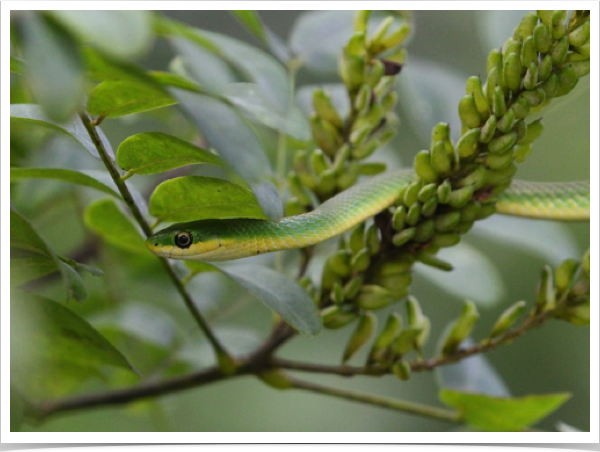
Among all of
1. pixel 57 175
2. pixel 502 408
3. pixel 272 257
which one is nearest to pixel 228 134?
pixel 57 175

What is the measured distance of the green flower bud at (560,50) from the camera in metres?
1.18

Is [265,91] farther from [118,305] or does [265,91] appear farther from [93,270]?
[118,305]

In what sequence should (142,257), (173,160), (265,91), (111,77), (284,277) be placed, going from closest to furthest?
(111,77), (173,160), (265,91), (284,277), (142,257)

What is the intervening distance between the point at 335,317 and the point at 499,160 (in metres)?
0.56

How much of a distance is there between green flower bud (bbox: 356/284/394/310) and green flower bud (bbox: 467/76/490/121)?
19.0 inches

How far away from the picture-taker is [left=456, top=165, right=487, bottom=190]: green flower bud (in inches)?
50.4

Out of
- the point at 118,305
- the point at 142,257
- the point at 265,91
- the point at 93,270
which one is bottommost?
the point at 118,305

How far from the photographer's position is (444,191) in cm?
128

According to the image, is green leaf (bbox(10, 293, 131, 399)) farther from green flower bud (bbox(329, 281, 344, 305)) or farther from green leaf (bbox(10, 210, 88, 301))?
green flower bud (bbox(329, 281, 344, 305))

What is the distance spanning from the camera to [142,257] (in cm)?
226

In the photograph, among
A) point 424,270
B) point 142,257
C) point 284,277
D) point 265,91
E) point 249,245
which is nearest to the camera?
point 265,91

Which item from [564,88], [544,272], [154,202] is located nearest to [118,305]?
[154,202]

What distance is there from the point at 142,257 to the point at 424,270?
3.56 feet

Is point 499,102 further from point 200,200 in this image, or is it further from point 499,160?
point 200,200
